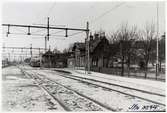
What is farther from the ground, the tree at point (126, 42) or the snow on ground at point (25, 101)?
the tree at point (126, 42)

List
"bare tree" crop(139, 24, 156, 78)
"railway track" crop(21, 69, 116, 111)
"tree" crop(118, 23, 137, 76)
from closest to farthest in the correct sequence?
"railway track" crop(21, 69, 116, 111)
"bare tree" crop(139, 24, 156, 78)
"tree" crop(118, 23, 137, 76)

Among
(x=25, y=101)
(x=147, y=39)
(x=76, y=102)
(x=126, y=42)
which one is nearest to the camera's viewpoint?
(x=25, y=101)

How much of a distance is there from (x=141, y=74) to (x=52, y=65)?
4564 centimetres

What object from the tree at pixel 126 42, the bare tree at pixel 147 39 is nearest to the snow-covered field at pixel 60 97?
the bare tree at pixel 147 39

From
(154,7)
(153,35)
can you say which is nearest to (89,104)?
(154,7)

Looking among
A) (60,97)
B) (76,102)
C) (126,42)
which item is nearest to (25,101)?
(76,102)

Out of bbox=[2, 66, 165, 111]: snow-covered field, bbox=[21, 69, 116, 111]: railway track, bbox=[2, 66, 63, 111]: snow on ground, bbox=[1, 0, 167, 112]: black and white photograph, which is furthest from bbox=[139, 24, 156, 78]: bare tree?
bbox=[2, 66, 63, 111]: snow on ground

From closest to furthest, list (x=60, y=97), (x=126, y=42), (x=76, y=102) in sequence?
(x=76, y=102)
(x=60, y=97)
(x=126, y=42)

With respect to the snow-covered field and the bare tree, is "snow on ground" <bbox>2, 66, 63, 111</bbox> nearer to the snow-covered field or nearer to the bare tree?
the snow-covered field

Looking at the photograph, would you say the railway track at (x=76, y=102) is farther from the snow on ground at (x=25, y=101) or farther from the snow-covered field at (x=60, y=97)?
the snow on ground at (x=25, y=101)

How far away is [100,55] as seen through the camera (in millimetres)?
36812

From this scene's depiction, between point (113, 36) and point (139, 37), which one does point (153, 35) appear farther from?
point (113, 36)

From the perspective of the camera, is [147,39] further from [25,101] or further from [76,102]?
[25,101]

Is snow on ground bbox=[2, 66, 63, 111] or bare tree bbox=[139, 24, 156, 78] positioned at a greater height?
bare tree bbox=[139, 24, 156, 78]
